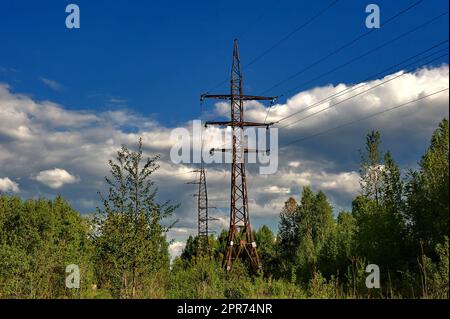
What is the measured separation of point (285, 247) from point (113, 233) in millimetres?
51556

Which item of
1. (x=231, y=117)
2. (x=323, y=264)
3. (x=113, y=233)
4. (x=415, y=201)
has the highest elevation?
(x=231, y=117)

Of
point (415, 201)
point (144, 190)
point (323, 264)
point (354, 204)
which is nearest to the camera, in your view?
point (144, 190)

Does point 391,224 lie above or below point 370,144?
below

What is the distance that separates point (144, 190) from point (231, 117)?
2039cm

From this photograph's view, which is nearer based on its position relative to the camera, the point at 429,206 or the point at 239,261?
the point at 429,206

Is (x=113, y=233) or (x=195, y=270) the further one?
(x=195, y=270)

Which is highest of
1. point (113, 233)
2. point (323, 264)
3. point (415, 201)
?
point (415, 201)

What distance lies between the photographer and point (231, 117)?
1543 inches

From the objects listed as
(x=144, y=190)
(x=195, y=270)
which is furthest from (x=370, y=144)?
(x=144, y=190)
